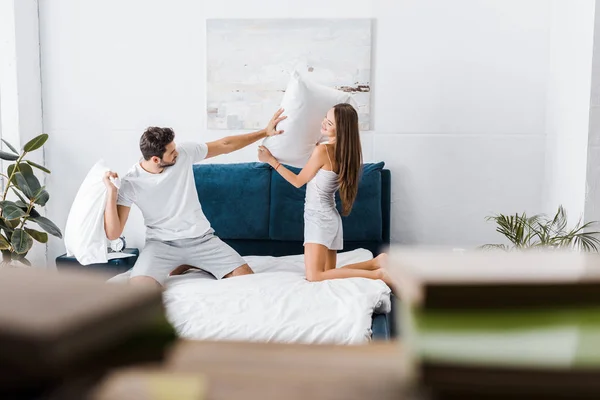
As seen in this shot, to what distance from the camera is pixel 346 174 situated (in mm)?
Answer: 3496

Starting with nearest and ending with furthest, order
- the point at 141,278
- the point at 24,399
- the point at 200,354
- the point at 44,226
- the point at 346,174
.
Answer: the point at 24,399, the point at 200,354, the point at 141,278, the point at 346,174, the point at 44,226

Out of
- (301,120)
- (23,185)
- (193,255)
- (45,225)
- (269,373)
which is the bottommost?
(193,255)

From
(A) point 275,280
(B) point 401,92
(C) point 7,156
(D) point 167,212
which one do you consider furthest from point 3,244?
(B) point 401,92

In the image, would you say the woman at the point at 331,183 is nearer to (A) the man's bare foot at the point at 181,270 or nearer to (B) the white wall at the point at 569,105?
(A) the man's bare foot at the point at 181,270

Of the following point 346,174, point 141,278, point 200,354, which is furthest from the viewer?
point 346,174

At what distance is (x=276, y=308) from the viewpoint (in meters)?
2.66

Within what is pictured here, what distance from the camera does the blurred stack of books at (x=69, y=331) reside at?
31cm

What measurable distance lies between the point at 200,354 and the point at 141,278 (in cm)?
284

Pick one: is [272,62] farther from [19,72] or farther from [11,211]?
[11,211]

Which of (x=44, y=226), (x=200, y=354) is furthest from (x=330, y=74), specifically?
(x=200, y=354)

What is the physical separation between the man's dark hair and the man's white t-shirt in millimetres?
114

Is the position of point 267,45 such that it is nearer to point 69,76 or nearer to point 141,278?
point 69,76

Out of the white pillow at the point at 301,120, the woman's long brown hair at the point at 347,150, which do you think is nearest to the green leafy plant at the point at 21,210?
the white pillow at the point at 301,120

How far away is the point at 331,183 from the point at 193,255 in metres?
0.86
